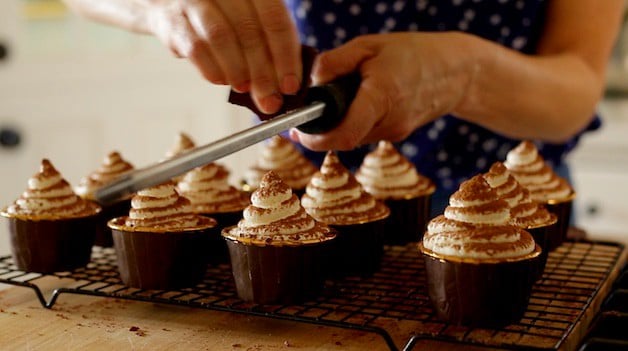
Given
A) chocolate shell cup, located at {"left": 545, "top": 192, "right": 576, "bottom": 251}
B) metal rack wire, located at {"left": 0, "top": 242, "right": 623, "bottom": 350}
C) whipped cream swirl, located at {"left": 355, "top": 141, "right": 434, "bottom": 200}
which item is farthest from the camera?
whipped cream swirl, located at {"left": 355, "top": 141, "right": 434, "bottom": 200}

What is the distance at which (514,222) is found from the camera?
4.87 feet

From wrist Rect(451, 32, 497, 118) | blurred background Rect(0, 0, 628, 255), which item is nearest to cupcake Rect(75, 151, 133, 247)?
wrist Rect(451, 32, 497, 118)

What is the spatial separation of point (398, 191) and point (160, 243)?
594mm

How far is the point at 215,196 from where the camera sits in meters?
1.86

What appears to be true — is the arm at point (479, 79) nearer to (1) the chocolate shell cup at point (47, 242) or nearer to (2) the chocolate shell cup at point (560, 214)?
(2) the chocolate shell cup at point (560, 214)

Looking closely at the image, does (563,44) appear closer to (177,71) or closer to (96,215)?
(96,215)

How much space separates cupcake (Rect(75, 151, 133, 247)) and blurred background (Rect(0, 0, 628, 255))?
1403 millimetres

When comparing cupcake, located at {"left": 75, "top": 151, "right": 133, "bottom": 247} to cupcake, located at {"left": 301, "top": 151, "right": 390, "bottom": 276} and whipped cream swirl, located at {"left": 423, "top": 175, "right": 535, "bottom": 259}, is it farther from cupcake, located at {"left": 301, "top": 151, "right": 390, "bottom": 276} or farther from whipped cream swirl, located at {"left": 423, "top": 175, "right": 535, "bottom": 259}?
whipped cream swirl, located at {"left": 423, "top": 175, "right": 535, "bottom": 259}

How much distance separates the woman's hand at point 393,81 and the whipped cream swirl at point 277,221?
11 centimetres

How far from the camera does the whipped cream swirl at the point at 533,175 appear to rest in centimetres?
185

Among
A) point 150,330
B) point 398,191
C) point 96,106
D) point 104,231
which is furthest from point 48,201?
point 96,106

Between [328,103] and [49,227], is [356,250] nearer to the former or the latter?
[328,103]

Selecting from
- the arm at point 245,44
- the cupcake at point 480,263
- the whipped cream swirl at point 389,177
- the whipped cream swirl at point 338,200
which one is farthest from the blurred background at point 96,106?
the arm at point 245,44

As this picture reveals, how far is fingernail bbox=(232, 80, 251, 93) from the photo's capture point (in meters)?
1.43
